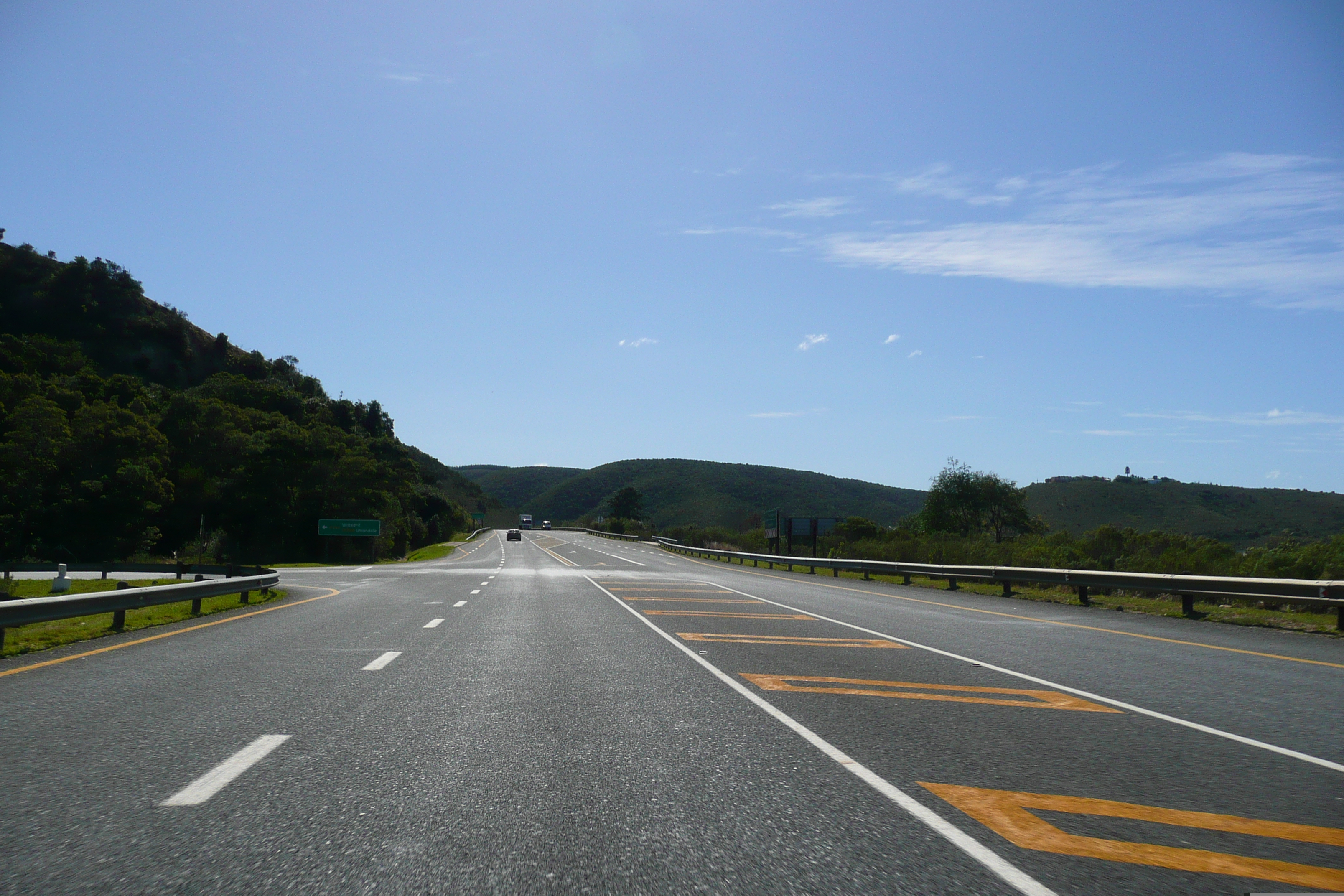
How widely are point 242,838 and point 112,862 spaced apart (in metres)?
0.54

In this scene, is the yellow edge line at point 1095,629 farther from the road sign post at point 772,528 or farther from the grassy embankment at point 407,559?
the road sign post at point 772,528

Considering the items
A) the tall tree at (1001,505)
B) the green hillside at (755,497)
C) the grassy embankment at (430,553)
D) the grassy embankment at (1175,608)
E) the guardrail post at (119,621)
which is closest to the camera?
the guardrail post at (119,621)

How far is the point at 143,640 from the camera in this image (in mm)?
12891

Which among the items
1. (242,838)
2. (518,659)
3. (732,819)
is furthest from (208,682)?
(732,819)

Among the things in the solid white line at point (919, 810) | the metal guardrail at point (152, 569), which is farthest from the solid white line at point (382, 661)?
the metal guardrail at point (152, 569)

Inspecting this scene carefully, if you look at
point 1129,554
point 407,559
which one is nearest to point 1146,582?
point 1129,554

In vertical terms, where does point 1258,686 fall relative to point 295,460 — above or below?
below

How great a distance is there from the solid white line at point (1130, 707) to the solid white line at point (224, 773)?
701cm

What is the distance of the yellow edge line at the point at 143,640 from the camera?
997 cm

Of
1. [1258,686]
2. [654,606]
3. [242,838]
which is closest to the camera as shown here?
[242,838]

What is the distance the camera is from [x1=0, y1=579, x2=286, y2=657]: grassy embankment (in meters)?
12.4

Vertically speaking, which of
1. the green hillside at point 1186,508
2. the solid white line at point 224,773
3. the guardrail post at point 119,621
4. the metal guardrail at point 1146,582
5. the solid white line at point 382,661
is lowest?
the guardrail post at point 119,621

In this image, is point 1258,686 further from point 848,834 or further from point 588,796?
point 588,796

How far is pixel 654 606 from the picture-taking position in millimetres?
19984
